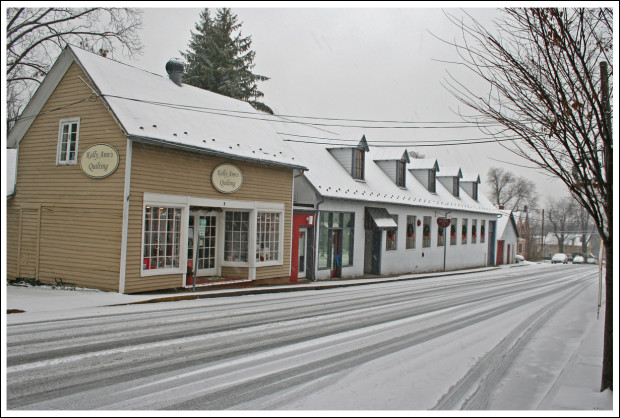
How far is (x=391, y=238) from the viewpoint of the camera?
27.1 m

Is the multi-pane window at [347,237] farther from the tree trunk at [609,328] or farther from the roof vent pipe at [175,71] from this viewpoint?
the tree trunk at [609,328]

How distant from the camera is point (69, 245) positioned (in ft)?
46.7

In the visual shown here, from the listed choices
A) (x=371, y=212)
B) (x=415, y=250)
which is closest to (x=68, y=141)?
(x=371, y=212)

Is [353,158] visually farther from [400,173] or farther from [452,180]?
[452,180]

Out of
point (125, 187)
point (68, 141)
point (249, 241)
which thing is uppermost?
point (68, 141)

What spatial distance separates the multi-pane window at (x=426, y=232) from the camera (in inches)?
1222

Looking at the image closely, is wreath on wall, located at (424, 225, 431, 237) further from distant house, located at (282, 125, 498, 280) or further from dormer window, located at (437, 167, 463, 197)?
dormer window, located at (437, 167, 463, 197)

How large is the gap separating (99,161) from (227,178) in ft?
12.7

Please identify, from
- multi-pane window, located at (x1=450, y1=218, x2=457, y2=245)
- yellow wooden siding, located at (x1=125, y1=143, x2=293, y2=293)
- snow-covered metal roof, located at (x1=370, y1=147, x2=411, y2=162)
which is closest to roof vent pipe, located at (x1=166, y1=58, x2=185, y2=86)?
yellow wooden siding, located at (x1=125, y1=143, x2=293, y2=293)

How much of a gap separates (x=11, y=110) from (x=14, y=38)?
28.3ft

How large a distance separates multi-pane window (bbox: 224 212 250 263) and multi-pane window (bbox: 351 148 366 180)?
9.14 metres

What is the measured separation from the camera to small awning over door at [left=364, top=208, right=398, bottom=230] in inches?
956


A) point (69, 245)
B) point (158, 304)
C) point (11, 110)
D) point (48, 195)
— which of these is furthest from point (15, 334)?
point (11, 110)

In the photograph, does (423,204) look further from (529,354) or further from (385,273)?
(529,354)
